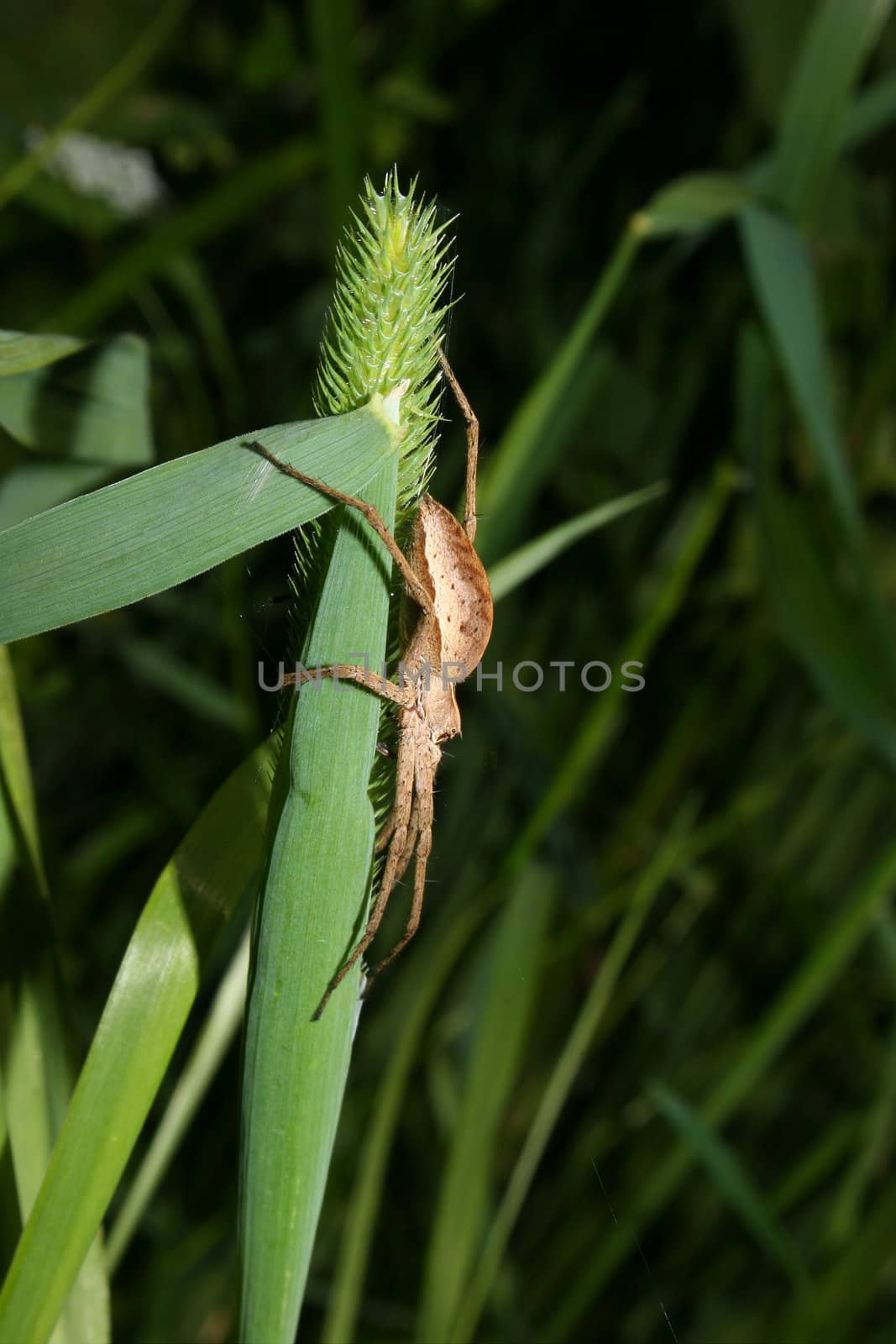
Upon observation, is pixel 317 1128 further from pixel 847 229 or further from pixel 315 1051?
pixel 847 229

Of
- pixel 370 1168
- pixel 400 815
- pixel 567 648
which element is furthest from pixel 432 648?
pixel 567 648

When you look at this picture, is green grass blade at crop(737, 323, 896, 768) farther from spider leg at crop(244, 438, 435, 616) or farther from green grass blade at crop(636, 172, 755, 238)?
spider leg at crop(244, 438, 435, 616)

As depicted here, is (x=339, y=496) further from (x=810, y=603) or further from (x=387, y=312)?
(x=810, y=603)

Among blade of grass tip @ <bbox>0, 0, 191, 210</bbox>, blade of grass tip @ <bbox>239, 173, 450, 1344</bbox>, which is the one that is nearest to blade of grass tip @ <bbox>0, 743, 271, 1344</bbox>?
blade of grass tip @ <bbox>239, 173, 450, 1344</bbox>

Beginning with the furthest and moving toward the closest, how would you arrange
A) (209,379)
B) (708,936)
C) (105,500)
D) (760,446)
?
1. (209,379)
2. (708,936)
3. (760,446)
4. (105,500)

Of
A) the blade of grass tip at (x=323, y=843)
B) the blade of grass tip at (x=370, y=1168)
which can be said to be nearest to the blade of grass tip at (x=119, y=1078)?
the blade of grass tip at (x=323, y=843)

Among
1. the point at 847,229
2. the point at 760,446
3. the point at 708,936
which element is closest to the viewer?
the point at 760,446

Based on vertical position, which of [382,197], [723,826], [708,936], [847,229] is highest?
[847,229]

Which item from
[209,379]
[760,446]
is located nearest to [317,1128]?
[760,446]
